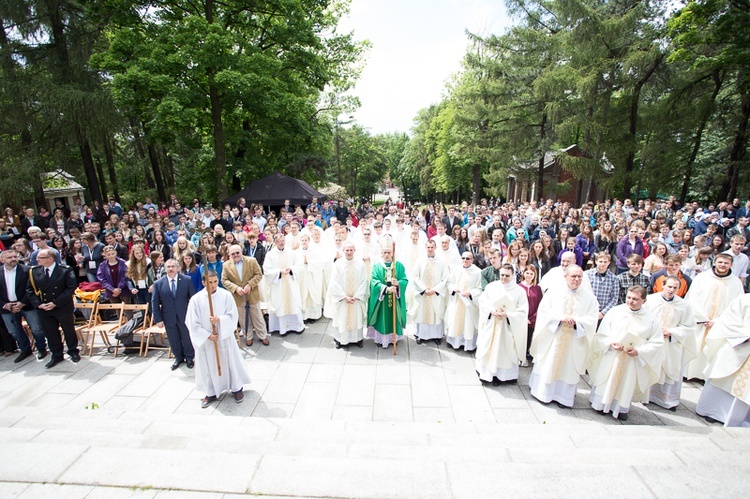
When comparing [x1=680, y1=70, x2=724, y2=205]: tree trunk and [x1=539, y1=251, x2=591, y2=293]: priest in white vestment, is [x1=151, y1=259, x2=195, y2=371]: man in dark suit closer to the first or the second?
[x1=539, y1=251, x2=591, y2=293]: priest in white vestment

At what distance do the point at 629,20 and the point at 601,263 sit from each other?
18.1m

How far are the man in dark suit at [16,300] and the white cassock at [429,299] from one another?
7.15 m

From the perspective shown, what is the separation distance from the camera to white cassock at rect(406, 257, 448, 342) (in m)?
7.75

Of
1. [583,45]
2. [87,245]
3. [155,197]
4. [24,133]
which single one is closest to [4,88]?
[24,133]

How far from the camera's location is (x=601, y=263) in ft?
20.9

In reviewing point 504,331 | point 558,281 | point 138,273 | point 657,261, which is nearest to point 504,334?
point 504,331

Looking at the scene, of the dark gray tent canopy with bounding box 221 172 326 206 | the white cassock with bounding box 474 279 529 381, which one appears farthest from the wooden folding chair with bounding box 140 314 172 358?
the dark gray tent canopy with bounding box 221 172 326 206

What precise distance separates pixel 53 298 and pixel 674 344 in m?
10.3

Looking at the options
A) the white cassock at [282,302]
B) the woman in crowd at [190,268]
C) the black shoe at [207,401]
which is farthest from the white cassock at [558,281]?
the woman in crowd at [190,268]

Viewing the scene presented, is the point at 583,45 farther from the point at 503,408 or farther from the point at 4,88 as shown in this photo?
the point at 4,88

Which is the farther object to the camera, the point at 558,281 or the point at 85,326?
the point at 85,326

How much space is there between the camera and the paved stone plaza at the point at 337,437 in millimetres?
3502

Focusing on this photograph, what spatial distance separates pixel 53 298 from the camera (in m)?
6.76

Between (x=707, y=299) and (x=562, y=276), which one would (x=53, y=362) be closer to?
(x=562, y=276)
